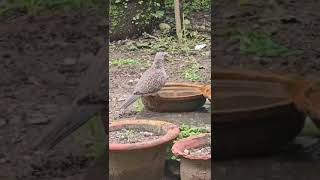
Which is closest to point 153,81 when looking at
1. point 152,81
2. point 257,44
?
point 152,81

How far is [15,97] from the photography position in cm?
155

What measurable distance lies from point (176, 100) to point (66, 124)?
25 cm

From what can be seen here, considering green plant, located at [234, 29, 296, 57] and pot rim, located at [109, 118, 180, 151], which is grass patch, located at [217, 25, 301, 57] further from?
pot rim, located at [109, 118, 180, 151]

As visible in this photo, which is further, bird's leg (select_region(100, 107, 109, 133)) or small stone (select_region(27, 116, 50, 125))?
small stone (select_region(27, 116, 50, 125))

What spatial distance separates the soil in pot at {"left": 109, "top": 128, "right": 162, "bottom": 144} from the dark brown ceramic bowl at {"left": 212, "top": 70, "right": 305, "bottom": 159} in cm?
17

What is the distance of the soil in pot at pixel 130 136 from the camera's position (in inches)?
47.9

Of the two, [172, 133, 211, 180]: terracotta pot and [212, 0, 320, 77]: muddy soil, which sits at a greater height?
[212, 0, 320, 77]: muddy soil

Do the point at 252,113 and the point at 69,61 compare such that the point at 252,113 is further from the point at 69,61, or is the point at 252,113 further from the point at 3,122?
the point at 3,122

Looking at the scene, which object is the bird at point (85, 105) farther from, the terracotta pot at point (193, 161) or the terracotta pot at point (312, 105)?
the terracotta pot at point (312, 105)

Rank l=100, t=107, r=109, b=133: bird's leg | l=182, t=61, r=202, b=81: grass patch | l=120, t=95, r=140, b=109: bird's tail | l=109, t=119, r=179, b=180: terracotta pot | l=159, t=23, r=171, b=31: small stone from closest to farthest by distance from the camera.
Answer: l=100, t=107, r=109, b=133: bird's leg, l=109, t=119, r=179, b=180: terracotta pot, l=120, t=95, r=140, b=109: bird's tail, l=182, t=61, r=202, b=81: grass patch, l=159, t=23, r=171, b=31: small stone

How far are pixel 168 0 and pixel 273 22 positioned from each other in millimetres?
254

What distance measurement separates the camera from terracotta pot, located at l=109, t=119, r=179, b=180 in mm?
1208

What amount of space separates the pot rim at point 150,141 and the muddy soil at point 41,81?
0.23 feet

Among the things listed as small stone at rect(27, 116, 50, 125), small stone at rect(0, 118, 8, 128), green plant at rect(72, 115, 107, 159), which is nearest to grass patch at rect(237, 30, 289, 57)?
green plant at rect(72, 115, 107, 159)
